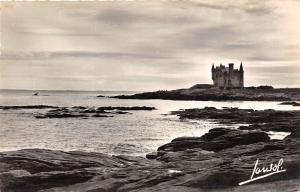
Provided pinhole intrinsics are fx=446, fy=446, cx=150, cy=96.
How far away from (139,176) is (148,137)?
19498mm

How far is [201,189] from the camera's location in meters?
11.6

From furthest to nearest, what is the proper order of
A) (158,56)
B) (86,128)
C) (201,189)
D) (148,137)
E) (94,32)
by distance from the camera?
(86,128) < (148,137) < (158,56) < (94,32) < (201,189)

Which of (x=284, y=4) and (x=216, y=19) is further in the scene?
(x=216, y=19)

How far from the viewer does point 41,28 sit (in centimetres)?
1568

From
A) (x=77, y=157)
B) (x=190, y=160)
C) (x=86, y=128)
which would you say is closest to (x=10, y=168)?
(x=77, y=157)

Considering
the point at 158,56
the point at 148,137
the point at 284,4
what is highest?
the point at 284,4

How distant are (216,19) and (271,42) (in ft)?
9.45

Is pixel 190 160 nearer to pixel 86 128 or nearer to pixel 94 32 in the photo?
pixel 94 32

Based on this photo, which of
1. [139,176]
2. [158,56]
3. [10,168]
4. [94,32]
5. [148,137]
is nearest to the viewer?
[139,176]

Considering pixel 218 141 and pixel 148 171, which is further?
pixel 218 141

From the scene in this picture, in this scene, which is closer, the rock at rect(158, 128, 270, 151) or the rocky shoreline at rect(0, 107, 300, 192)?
the rocky shoreline at rect(0, 107, 300, 192)

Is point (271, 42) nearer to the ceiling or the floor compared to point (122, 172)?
nearer to the ceiling

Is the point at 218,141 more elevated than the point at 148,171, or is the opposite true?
the point at 218,141

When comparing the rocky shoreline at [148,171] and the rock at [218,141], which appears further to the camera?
the rock at [218,141]
